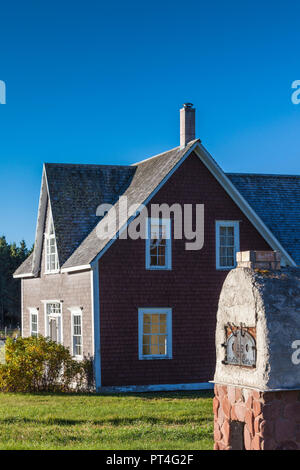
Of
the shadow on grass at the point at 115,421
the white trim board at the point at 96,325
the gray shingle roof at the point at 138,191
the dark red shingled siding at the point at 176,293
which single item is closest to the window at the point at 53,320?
the gray shingle roof at the point at 138,191

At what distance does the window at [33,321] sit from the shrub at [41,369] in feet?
19.7

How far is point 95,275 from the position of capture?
2350cm

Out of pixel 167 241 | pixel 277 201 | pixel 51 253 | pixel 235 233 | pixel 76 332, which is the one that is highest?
pixel 277 201

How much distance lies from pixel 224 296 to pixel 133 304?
12.5 metres

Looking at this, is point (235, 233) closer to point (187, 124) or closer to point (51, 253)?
point (187, 124)

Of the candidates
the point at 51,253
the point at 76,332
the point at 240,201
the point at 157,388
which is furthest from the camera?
the point at 51,253

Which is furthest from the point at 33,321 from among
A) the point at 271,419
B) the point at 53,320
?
the point at 271,419

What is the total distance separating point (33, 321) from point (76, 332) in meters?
6.14

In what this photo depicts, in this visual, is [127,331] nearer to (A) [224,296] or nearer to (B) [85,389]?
(B) [85,389]

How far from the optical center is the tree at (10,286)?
217 feet

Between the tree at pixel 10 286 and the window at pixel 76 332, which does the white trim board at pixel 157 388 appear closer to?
the window at pixel 76 332

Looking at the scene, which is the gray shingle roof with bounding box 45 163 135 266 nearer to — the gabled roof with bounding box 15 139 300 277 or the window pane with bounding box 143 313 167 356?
the gabled roof with bounding box 15 139 300 277

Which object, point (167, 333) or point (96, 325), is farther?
point (167, 333)

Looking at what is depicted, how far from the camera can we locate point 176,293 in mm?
24547
